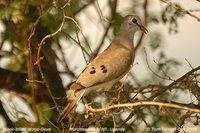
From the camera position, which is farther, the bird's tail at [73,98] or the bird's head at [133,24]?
the bird's head at [133,24]

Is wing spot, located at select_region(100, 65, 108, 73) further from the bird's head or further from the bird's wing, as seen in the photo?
the bird's head

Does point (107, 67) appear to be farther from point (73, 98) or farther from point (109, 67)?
point (73, 98)

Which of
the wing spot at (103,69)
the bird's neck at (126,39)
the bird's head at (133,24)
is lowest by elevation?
the wing spot at (103,69)

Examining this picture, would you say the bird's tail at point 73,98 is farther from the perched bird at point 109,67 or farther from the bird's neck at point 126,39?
the bird's neck at point 126,39

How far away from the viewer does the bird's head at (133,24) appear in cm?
332

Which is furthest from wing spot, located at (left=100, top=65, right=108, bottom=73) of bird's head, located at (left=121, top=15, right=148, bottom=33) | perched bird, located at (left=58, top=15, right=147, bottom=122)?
bird's head, located at (left=121, top=15, right=148, bottom=33)

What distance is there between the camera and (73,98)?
2910 millimetres

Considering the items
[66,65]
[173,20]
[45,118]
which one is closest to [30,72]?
[45,118]

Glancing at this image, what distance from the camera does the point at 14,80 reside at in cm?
411

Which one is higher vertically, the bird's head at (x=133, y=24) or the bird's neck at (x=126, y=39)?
the bird's head at (x=133, y=24)

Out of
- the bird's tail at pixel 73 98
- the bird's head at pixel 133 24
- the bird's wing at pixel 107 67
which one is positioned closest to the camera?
the bird's tail at pixel 73 98

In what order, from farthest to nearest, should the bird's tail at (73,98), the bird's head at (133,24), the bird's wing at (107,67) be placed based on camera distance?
the bird's head at (133,24), the bird's wing at (107,67), the bird's tail at (73,98)

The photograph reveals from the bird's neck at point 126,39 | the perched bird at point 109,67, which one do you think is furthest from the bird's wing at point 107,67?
the bird's neck at point 126,39

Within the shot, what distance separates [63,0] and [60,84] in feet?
3.42
